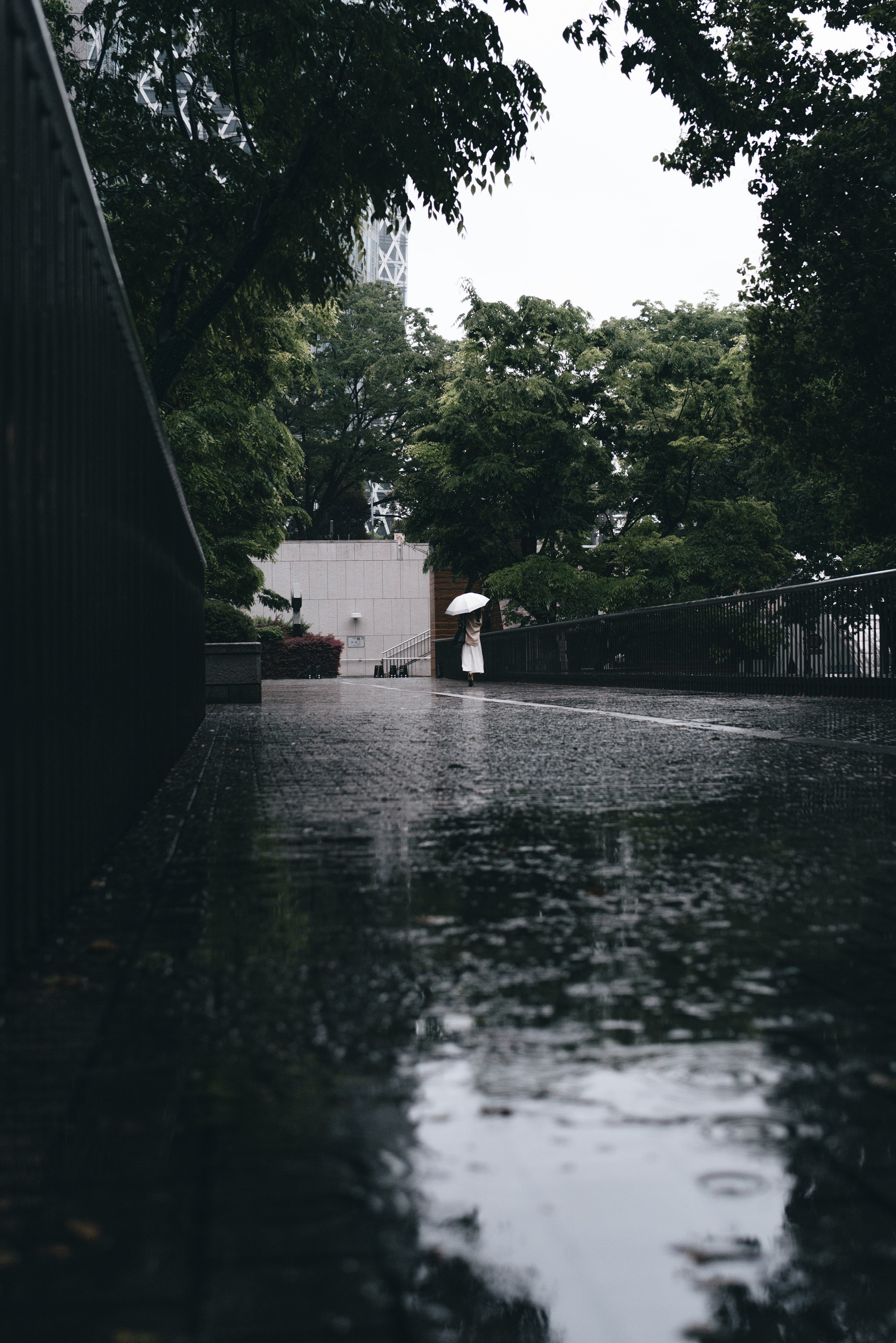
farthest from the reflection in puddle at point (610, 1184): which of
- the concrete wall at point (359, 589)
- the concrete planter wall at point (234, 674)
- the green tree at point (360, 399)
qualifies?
the green tree at point (360, 399)

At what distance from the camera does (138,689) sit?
5754 millimetres

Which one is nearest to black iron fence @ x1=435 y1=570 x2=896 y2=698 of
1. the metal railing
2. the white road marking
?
the white road marking

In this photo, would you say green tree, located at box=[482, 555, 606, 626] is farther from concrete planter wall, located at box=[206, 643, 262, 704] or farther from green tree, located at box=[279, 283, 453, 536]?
green tree, located at box=[279, 283, 453, 536]

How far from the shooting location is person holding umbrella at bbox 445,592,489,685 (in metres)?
28.7

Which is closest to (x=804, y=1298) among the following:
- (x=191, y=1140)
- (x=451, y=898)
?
(x=191, y=1140)

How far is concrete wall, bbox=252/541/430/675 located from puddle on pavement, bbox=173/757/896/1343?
5369 cm

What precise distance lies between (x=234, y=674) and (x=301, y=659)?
1352 inches

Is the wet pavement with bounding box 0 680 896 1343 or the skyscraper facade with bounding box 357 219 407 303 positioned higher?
the skyscraper facade with bounding box 357 219 407 303

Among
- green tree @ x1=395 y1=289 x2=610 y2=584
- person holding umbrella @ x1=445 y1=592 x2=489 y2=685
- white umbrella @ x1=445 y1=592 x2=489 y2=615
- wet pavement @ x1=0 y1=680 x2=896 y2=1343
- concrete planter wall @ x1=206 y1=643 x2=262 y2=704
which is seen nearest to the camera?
wet pavement @ x1=0 y1=680 x2=896 y2=1343

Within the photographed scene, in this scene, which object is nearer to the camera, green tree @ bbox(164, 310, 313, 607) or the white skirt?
green tree @ bbox(164, 310, 313, 607)

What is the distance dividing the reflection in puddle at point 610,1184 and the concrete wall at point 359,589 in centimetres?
5481

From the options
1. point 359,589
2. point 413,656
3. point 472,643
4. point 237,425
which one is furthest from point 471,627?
point 359,589

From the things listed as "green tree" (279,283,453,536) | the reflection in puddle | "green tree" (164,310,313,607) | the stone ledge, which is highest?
"green tree" (279,283,453,536)

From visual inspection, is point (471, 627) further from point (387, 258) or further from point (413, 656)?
point (387, 258)
